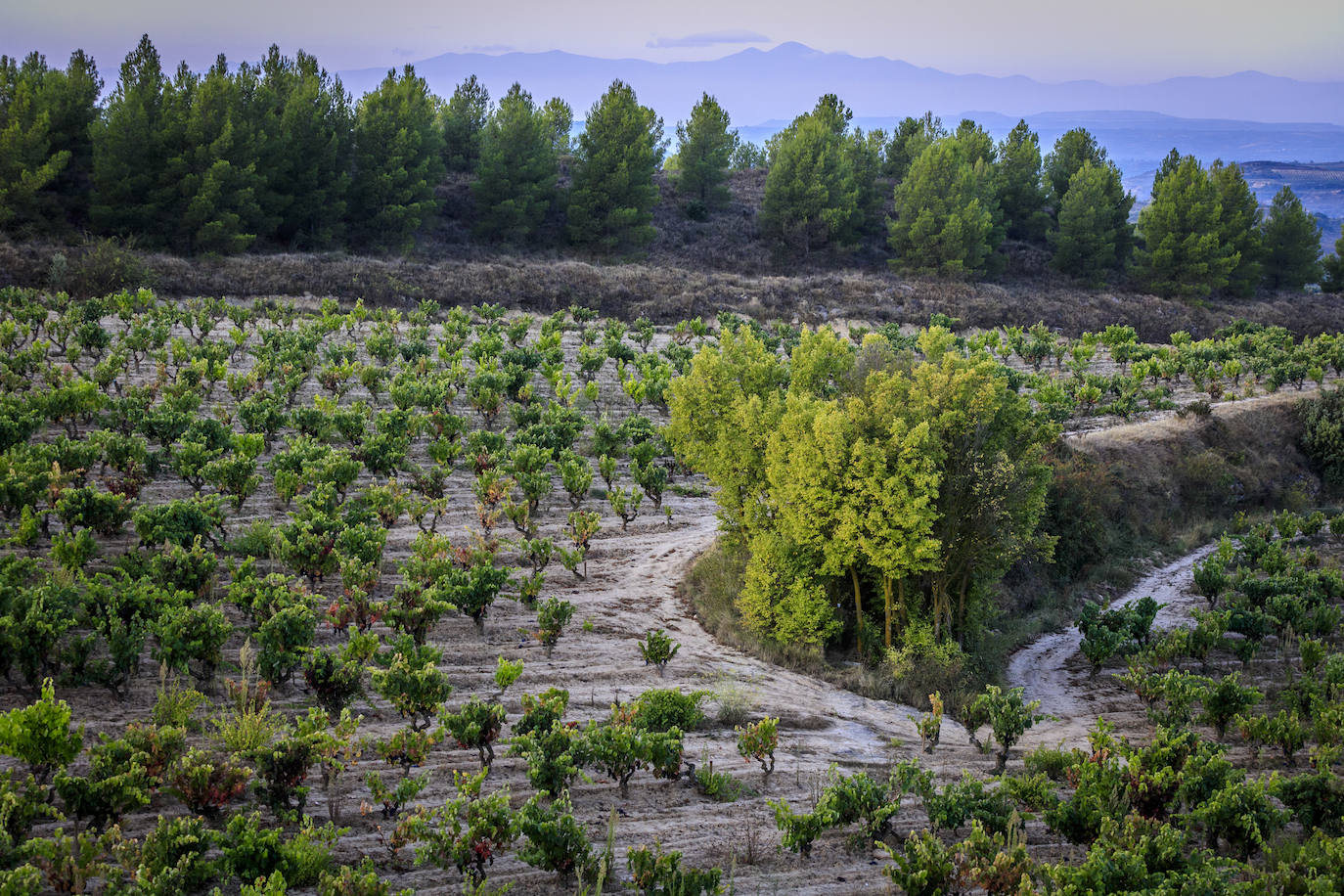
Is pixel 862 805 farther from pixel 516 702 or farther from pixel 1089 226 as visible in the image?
pixel 1089 226

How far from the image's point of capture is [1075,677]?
12836 millimetres

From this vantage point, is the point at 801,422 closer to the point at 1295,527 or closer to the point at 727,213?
the point at 1295,527

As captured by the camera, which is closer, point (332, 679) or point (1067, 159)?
point (332, 679)

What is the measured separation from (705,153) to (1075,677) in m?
46.4

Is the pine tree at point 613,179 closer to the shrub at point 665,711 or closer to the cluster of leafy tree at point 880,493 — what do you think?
the cluster of leafy tree at point 880,493

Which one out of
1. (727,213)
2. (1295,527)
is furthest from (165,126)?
(1295,527)

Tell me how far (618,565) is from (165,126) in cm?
3185

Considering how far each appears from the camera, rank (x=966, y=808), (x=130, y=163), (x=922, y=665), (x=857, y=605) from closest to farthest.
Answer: (x=966, y=808), (x=922, y=665), (x=857, y=605), (x=130, y=163)

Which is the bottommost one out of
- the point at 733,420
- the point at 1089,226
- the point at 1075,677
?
the point at 1075,677

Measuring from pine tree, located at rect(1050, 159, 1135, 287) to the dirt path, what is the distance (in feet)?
123

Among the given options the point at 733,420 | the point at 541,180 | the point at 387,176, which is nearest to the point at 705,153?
the point at 541,180

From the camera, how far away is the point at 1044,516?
55.5ft

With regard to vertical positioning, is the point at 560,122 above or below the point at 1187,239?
above

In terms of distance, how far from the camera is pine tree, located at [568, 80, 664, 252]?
45469mm
